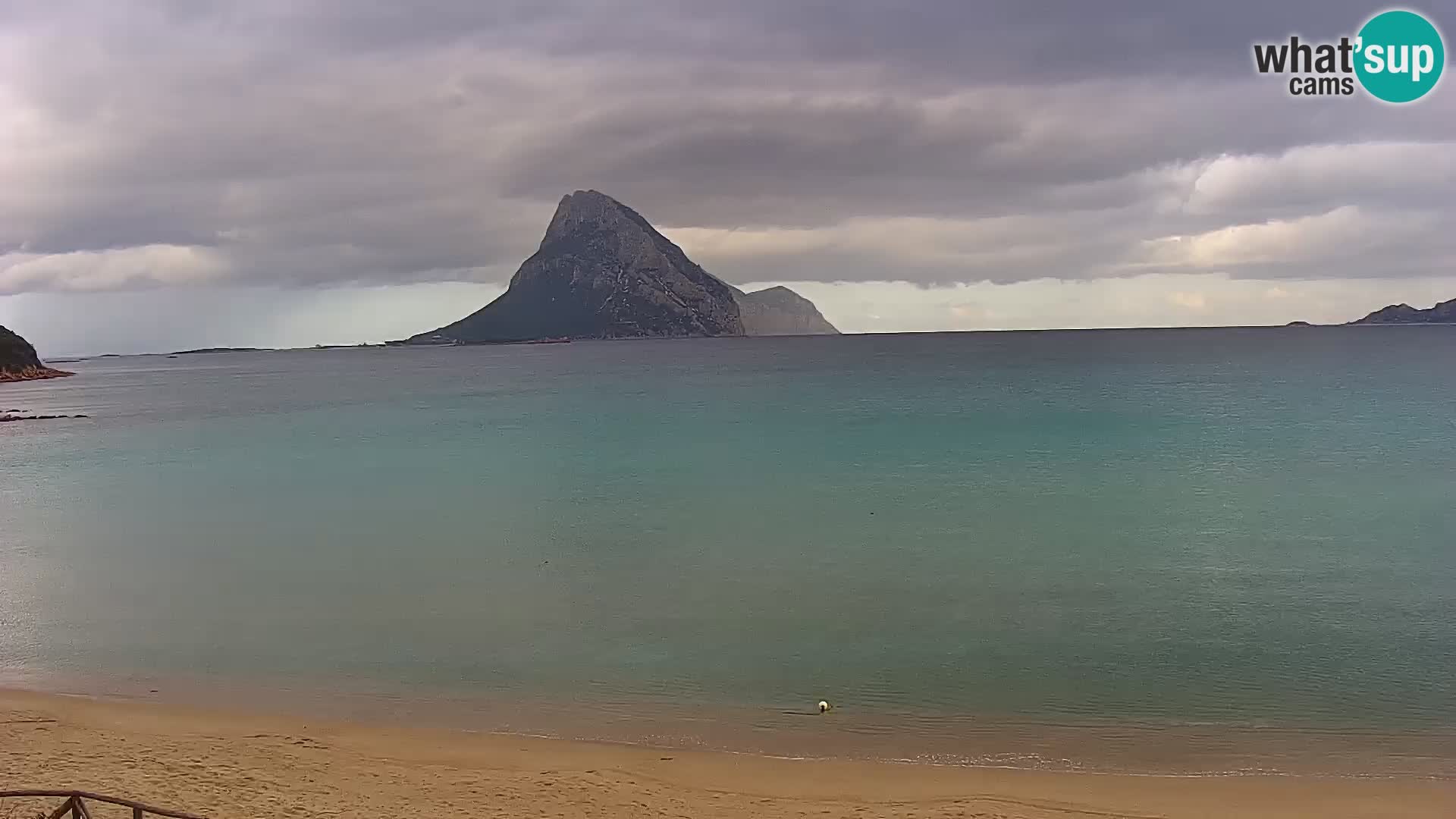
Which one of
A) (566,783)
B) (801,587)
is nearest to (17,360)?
(801,587)

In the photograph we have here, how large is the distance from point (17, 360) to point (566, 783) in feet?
524

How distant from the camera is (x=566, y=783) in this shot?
11734 millimetres

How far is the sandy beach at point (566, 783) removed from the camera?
35.8 feet

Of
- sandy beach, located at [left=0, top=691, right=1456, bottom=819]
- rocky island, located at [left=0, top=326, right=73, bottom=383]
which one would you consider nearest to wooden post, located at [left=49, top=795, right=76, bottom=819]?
sandy beach, located at [left=0, top=691, right=1456, bottom=819]

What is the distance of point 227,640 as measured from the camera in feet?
62.6

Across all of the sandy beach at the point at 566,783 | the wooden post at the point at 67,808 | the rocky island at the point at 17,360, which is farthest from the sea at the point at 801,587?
the rocky island at the point at 17,360

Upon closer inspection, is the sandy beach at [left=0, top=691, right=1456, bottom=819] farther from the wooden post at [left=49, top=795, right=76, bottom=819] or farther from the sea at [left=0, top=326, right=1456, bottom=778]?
the wooden post at [left=49, top=795, right=76, bottom=819]

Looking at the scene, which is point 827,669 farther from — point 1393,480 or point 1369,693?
point 1393,480

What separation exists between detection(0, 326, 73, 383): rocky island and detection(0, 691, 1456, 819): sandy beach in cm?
14879

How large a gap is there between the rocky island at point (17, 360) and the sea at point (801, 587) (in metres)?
96.6

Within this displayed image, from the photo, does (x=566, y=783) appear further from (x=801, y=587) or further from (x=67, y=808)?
(x=801, y=587)

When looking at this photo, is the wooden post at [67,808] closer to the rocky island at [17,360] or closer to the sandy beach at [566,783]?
the sandy beach at [566,783]

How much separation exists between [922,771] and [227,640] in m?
13.4

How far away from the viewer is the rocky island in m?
135
